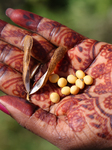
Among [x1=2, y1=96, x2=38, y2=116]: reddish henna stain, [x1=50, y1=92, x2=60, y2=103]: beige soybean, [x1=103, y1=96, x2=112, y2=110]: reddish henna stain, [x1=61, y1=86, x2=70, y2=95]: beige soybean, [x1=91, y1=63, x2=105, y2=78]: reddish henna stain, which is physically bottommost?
[x1=2, y1=96, x2=38, y2=116]: reddish henna stain

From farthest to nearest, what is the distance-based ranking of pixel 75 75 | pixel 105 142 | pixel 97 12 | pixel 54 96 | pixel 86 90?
pixel 97 12, pixel 75 75, pixel 86 90, pixel 54 96, pixel 105 142

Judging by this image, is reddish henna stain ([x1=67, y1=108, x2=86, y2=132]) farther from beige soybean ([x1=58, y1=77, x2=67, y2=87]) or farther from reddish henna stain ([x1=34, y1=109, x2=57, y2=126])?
beige soybean ([x1=58, y1=77, x2=67, y2=87])

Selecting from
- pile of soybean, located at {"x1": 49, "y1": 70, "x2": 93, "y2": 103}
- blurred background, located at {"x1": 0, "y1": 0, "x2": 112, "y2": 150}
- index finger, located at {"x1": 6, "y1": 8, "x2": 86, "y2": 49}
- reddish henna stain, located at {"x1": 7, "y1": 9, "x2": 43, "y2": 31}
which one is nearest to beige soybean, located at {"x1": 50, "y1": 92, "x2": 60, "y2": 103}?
pile of soybean, located at {"x1": 49, "y1": 70, "x2": 93, "y2": 103}

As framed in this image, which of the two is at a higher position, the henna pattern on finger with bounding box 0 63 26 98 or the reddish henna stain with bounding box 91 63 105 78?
the reddish henna stain with bounding box 91 63 105 78

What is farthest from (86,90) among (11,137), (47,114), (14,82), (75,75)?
(11,137)

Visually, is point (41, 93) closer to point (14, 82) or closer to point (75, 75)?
point (14, 82)

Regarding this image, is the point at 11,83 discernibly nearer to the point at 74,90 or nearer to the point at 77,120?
the point at 74,90
